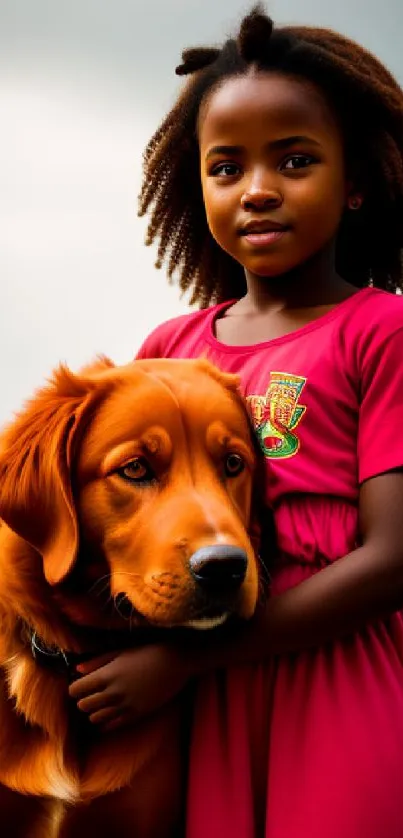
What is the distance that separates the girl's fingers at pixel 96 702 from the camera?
104 inches

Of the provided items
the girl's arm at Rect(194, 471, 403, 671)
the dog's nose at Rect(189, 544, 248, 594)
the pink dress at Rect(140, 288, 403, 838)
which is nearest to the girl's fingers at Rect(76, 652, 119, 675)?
the girl's arm at Rect(194, 471, 403, 671)

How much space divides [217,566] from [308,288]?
4.85ft

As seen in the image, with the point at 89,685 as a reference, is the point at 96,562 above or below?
above

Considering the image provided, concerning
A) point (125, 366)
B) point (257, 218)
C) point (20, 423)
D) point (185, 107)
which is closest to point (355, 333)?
point (257, 218)

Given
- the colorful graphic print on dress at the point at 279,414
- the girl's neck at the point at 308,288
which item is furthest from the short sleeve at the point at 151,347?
the colorful graphic print on dress at the point at 279,414

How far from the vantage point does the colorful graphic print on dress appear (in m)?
3.12

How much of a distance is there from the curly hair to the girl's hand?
2.06 metres

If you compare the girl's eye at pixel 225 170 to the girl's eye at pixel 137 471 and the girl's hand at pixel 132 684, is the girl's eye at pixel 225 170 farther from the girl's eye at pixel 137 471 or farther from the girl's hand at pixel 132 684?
the girl's hand at pixel 132 684

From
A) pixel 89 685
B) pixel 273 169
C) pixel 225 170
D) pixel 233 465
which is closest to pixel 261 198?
pixel 273 169

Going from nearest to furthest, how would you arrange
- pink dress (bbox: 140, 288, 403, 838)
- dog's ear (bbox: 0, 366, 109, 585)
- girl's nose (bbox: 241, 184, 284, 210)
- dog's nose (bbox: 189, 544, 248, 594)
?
dog's nose (bbox: 189, 544, 248, 594) < dog's ear (bbox: 0, 366, 109, 585) < pink dress (bbox: 140, 288, 403, 838) < girl's nose (bbox: 241, 184, 284, 210)

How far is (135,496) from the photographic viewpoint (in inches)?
105

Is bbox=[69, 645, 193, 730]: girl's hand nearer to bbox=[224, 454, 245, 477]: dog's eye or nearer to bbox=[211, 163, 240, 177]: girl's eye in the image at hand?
bbox=[224, 454, 245, 477]: dog's eye

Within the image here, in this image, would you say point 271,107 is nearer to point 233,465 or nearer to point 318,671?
point 233,465

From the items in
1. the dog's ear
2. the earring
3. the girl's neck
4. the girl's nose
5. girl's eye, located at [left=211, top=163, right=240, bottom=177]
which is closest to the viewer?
the dog's ear
